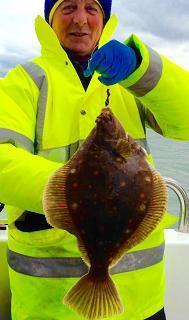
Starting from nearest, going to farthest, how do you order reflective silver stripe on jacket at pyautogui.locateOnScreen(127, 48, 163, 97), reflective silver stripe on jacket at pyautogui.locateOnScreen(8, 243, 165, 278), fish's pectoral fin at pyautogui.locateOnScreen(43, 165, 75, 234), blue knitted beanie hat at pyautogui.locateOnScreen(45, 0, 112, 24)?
fish's pectoral fin at pyautogui.locateOnScreen(43, 165, 75, 234)
reflective silver stripe on jacket at pyautogui.locateOnScreen(127, 48, 163, 97)
reflective silver stripe on jacket at pyautogui.locateOnScreen(8, 243, 165, 278)
blue knitted beanie hat at pyautogui.locateOnScreen(45, 0, 112, 24)

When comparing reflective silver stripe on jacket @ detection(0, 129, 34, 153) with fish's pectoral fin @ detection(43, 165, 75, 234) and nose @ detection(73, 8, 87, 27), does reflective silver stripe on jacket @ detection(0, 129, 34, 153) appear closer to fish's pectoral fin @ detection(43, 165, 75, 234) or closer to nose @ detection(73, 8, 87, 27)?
fish's pectoral fin @ detection(43, 165, 75, 234)

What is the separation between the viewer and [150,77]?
2.02 m

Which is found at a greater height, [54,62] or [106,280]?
[54,62]

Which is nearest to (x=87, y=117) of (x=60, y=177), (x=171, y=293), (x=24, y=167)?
(x=24, y=167)

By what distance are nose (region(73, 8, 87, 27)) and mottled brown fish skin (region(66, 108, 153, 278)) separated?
882mm

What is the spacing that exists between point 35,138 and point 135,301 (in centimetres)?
93

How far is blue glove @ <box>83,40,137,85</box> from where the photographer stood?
5.89 ft

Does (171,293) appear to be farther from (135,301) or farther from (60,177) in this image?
(60,177)

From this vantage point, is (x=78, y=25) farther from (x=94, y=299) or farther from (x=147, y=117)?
(x=94, y=299)

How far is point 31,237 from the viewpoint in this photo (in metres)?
2.23

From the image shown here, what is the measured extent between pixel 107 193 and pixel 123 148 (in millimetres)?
159

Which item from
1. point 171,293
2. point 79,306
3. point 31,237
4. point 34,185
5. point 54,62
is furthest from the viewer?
point 171,293

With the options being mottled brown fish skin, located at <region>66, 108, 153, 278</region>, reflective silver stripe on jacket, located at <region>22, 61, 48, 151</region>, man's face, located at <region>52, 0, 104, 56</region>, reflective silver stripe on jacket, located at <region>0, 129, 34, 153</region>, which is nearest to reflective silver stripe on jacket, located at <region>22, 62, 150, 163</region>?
reflective silver stripe on jacket, located at <region>22, 61, 48, 151</region>

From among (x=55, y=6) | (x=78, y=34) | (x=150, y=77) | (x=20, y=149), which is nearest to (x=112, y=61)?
(x=150, y=77)
